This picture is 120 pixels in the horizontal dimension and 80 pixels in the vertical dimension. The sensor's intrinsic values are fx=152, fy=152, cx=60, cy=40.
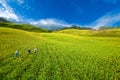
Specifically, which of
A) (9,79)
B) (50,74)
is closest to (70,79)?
(50,74)

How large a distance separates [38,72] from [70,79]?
5.02 meters

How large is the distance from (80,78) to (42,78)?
5.18 meters

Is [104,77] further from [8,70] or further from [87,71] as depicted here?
[8,70]

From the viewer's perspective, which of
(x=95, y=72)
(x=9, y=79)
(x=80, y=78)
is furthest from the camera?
(x=95, y=72)

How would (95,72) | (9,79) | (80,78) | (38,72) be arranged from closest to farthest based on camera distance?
(9,79), (80,78), (38,72), (95,72)

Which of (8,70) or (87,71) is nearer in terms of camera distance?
(8,70)

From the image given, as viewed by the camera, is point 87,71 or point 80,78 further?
point 87,71

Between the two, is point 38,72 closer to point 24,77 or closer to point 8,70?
point 24,77

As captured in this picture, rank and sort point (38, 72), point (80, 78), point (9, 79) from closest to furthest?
point (9, 79)
point (80, 78)
point (38, 72)

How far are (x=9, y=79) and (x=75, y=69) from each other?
10581 millimetres

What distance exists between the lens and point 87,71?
24.1 m

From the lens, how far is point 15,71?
2183cm

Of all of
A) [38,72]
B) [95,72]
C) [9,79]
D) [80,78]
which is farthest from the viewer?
[95,72]

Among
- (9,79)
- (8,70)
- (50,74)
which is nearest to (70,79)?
(50,74)
